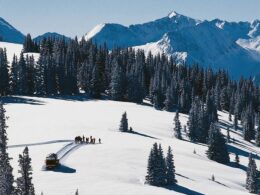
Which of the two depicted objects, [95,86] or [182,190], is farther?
[95,86]

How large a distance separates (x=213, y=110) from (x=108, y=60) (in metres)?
52.9

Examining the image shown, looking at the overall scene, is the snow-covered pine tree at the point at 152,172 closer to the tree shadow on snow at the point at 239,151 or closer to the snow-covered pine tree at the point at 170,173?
the snow-covered pine tree at the point at 170,173

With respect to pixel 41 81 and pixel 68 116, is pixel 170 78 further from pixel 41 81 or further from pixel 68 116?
pixel 68 116

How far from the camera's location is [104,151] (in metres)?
68.0

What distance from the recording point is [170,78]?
18738 centimetres

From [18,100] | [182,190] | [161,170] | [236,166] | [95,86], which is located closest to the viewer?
[182,190]

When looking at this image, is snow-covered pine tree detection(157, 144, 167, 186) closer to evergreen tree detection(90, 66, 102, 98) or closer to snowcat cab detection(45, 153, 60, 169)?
snowcat cab detection(45, 153, 60, 169)

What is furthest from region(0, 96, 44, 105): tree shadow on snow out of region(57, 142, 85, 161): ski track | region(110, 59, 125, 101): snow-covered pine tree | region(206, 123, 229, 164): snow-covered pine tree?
region(57, 142, 85, 161): ski track

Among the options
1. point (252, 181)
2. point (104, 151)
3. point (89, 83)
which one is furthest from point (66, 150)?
point (89, 83)

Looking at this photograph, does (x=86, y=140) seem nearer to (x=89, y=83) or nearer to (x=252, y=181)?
(x=252, y=181)

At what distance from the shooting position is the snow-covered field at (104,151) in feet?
169

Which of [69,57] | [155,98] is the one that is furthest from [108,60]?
[155,98]

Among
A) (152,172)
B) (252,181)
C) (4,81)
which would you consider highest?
(4,81)

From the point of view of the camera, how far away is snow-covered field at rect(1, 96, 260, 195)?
5150 centimetres
